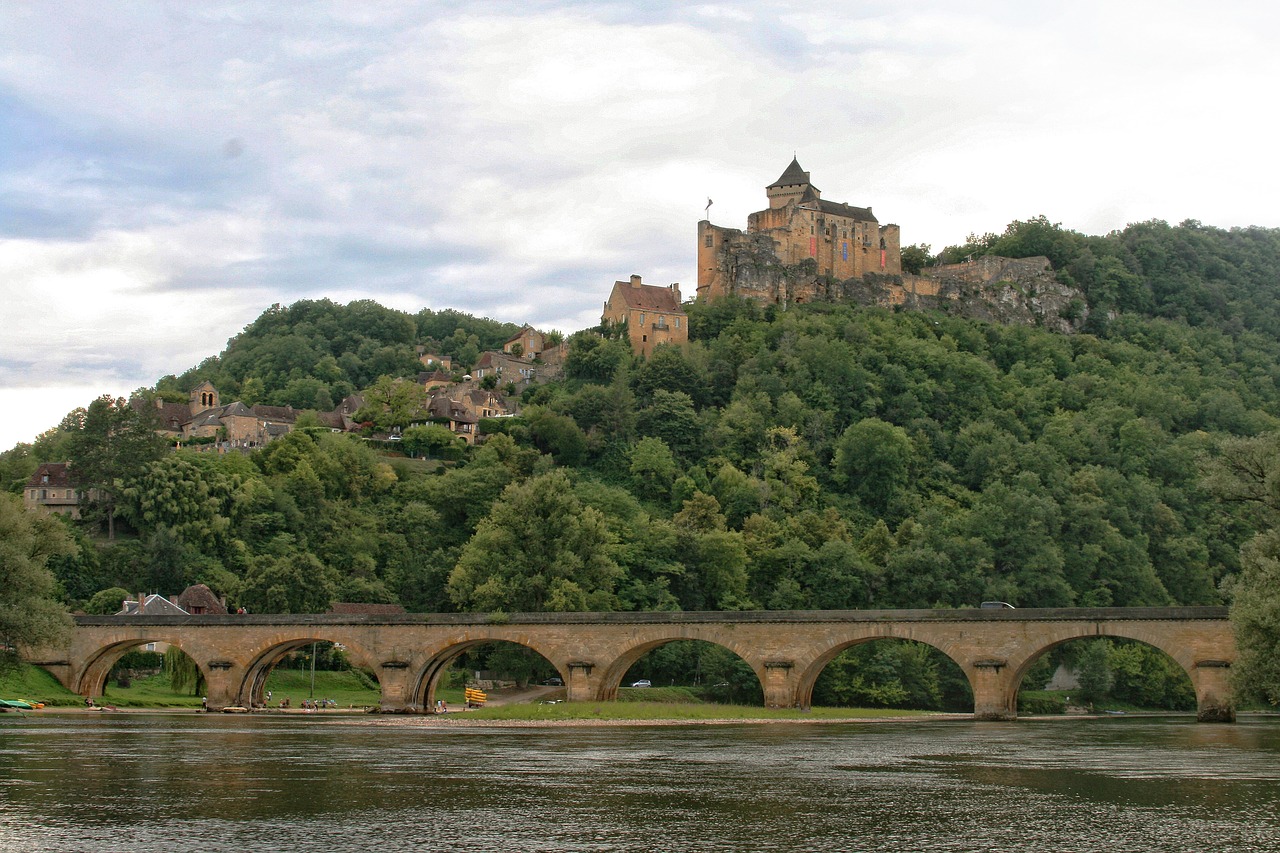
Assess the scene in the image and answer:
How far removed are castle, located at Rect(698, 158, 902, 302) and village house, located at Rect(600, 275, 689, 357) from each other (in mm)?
4944

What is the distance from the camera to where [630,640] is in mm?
51594

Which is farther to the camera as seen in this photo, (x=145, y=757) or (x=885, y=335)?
(x=885, y=335)

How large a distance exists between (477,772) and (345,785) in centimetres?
341

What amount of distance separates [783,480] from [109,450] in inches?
1607

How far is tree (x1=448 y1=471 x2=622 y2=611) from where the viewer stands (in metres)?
58.0

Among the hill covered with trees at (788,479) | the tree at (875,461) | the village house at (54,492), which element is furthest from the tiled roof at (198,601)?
the tree at (875,461)

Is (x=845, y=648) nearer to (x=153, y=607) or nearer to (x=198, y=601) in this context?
(x=198, y=601)

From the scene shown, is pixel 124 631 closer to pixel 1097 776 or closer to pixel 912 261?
pixel 1097 776

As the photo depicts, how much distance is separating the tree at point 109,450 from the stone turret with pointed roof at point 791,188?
5975cm

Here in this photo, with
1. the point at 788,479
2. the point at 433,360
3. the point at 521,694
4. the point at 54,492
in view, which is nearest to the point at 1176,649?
the point at 521,694

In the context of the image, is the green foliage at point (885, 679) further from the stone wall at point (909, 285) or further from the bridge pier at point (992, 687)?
the stone wall at point (909, 285)

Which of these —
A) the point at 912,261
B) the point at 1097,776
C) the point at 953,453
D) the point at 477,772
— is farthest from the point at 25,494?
the point at 912,261

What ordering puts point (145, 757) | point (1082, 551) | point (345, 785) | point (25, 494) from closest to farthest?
point (345, 785) → point (145, 757) → point (1082, 551) → point (25, 494)

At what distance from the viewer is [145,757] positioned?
29.5m
